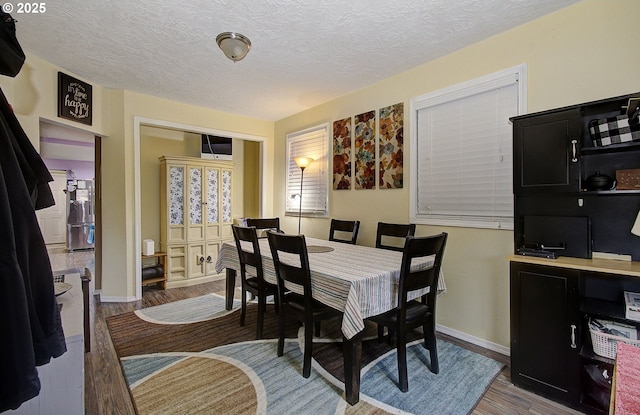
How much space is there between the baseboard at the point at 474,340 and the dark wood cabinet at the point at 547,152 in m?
1.27

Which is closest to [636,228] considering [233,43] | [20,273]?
[20,273]

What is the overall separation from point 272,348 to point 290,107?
3.12m

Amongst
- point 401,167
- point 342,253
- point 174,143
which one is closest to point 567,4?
point 401,167

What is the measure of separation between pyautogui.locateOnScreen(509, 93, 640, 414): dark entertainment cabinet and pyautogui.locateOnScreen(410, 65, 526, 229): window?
0.33 meters

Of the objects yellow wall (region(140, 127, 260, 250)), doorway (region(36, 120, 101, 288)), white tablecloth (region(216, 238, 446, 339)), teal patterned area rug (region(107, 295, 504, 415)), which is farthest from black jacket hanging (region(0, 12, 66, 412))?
doorway (region(36, 120, 101, 288))

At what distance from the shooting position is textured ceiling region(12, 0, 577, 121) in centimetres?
202

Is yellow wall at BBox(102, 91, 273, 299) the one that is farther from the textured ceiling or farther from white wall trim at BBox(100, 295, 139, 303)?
the textured ceiling

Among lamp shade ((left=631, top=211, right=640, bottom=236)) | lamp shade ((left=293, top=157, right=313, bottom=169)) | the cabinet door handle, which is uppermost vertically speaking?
lamp shade ((left=293, top=157, right=313, bottom=169))

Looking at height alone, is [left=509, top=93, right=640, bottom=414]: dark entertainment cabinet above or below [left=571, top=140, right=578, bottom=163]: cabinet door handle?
below

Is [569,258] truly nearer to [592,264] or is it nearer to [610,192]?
[592,264]

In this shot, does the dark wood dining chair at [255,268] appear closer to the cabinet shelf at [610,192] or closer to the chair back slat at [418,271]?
the chair back slat at [418,271]

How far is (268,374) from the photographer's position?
2057 mm

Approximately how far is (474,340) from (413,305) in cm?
91

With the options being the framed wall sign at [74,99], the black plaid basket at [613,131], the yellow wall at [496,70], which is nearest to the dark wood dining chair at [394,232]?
the yellow wall at [496,70]
